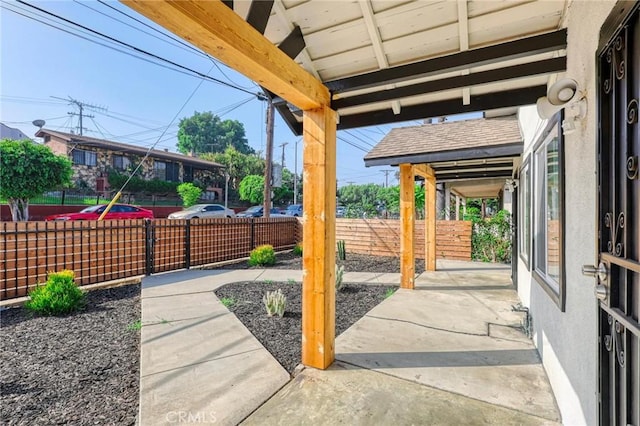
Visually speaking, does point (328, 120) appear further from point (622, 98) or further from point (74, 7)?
point (74, 7)

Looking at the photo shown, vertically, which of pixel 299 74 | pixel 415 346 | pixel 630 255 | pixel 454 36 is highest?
pixel 454 36

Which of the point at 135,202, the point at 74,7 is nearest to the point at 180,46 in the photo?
the point at 74,7

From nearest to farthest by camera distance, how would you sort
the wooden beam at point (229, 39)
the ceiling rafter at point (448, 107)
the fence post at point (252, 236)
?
the wooden beam at point (229, 39), the ceiling rafter at point (448, 107), the fence post at point (252, 236)

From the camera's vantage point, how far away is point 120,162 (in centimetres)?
2145

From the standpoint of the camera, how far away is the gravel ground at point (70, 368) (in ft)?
7.00

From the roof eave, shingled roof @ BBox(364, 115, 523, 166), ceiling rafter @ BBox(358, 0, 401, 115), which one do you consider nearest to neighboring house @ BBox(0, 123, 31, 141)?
shingled roof @ BBox(364, 115, 523, 166)

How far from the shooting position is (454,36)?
2.22 meters

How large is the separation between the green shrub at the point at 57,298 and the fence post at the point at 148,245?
220cm

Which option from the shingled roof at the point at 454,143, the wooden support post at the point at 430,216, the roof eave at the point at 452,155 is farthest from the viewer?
the wooden support post at the point at 430,216

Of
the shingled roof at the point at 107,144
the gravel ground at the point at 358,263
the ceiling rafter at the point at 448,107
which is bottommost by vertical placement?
the gravel ground at the point at 358,263

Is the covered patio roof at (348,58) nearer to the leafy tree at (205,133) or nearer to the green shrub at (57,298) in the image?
the green shrub at (57,298)

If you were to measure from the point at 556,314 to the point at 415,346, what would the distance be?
139 cm

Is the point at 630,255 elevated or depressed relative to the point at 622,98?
depressed

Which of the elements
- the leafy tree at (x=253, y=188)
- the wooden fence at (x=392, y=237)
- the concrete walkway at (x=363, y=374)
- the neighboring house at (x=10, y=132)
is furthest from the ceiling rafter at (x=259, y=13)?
the neighboring house at (x=10, y=132)
